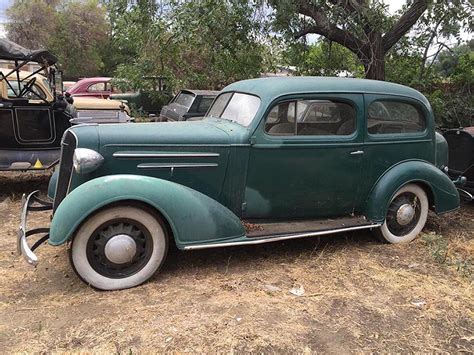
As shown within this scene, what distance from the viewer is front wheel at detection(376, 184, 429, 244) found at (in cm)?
472

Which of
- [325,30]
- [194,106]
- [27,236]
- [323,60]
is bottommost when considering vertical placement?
[27,236]

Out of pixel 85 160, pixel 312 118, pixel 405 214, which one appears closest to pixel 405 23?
pixel 405 214

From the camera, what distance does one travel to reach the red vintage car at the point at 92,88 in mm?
14041

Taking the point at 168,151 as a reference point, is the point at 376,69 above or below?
above

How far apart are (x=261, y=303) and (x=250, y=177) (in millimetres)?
1151

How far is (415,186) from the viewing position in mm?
4801

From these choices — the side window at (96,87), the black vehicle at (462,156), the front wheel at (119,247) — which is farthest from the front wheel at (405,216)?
the side window at (96,87)

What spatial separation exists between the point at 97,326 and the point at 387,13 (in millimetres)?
7194

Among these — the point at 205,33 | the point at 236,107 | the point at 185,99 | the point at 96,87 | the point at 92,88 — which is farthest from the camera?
the point at 96,87

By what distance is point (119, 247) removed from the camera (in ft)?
11.7

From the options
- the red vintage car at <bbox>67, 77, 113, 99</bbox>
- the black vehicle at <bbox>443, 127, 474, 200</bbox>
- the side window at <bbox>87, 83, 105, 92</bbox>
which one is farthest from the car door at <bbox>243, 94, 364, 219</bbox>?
the side window at <bbox>87, 83, 105, 92</bbox>

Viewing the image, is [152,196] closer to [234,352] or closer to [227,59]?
[234,352]

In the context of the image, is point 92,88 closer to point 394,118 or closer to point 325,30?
point 325,30

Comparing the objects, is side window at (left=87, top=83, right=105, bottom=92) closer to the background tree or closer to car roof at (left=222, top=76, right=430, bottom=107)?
the background tree
